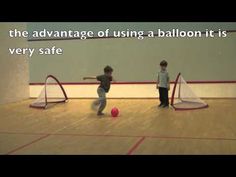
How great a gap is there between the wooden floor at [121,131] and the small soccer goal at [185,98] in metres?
0.49

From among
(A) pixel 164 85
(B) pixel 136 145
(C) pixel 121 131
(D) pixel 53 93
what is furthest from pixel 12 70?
(B) pixel 136 145

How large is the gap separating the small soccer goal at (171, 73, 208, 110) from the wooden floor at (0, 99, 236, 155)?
1.60 feet

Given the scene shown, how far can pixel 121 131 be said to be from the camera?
7.66 m

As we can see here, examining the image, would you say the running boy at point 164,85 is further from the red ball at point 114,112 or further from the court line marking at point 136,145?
the court line marking at point 136,145

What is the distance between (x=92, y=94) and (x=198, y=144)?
28.7 feet

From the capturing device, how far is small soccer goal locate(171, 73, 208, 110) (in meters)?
11.3

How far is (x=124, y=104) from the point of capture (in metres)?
12.6

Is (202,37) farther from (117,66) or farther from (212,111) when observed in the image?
(212,111)

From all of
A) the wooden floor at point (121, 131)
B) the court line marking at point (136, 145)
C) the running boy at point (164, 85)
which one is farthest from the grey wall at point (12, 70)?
the court line marking at point (136, 145)

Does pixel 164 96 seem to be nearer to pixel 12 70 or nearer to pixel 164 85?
pixel 164 85

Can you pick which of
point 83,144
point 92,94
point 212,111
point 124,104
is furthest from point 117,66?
point 83,144

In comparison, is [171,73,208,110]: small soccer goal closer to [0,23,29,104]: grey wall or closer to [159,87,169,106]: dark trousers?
[159,87,169,106]: dark trousers

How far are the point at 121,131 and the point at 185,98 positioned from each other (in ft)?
18.0

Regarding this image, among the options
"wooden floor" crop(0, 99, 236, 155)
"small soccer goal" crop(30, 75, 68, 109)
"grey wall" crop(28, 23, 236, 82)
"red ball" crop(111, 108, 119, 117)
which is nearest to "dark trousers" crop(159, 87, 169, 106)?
"wooden floor" crop(0, 99, 236, 155)
